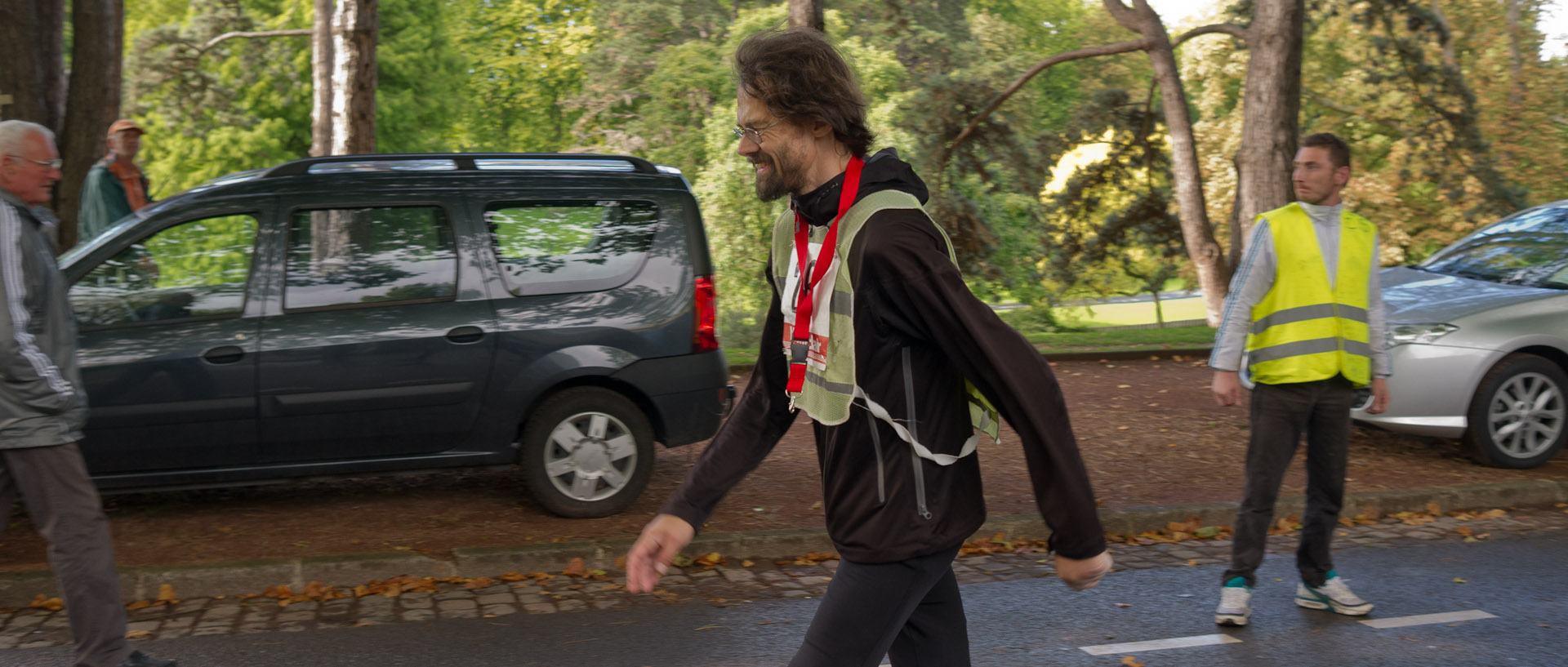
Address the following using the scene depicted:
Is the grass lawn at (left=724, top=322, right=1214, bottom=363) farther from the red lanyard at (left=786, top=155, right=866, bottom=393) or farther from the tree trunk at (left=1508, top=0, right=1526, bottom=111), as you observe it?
the tree trunk at (left=1508, top=0, right=1526, bottom=111)


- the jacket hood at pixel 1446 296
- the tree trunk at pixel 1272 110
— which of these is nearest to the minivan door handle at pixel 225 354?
the jacket hood at pixel 1446 296

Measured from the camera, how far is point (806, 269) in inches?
106

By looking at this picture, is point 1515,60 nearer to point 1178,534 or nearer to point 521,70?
point 1178,534

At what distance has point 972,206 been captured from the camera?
25969 millimetres

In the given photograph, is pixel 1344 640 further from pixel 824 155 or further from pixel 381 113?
pixel 381 113

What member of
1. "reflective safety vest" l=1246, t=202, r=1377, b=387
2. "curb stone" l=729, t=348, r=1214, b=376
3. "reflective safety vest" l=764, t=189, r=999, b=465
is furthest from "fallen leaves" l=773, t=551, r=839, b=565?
"curb stone" l=729, t=348, r=1214, b=376

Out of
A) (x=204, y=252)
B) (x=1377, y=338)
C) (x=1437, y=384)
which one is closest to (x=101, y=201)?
(x=204, y=252)

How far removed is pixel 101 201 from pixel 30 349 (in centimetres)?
455

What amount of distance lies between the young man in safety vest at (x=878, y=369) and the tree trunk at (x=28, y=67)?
6.91m

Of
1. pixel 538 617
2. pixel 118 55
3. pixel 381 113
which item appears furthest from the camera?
pixel 381 113

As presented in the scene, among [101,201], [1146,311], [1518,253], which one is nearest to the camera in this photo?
[101,201]

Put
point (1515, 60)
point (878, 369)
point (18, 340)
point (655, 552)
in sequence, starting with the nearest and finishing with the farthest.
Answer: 1. point (878, 369)
2. point (655, 552)
3. point (18, 340)
4. point (1515, 60)

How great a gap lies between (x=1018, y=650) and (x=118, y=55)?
1027 centimetres

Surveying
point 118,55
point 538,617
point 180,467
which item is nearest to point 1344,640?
point 538,617
